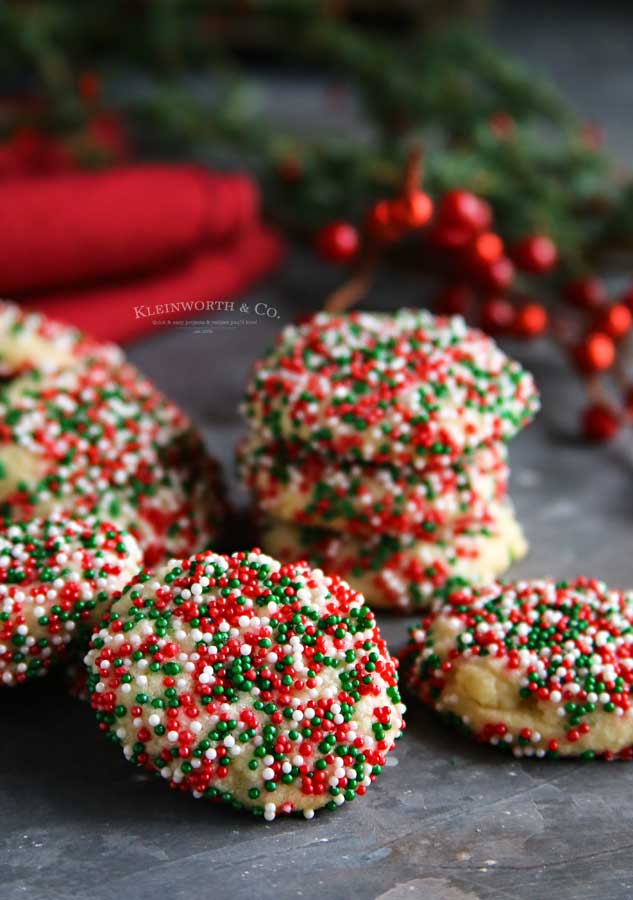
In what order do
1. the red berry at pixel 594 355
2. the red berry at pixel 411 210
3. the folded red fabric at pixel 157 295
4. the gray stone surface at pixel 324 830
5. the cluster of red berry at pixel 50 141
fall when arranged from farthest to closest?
1. the cluster of red berry at pixel 50 141
2. the folded red fabric at pixel 157 295
3. the red berry at pixel 594 355
4. the red berry at pixel 411 210
5. the gray stone surface at pixel 324 830

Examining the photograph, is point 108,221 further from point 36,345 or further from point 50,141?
point 36,345

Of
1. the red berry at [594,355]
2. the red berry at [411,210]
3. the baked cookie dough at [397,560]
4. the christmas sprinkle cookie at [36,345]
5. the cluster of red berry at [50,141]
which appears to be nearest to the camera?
the baked cookie dough at [397,560]

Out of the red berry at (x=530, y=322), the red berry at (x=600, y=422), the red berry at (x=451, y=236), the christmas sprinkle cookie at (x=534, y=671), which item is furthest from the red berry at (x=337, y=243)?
the christmas sprinkle cookie at (x=534, y=671)

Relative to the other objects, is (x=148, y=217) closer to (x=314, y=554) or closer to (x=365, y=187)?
(x=365, y=187)

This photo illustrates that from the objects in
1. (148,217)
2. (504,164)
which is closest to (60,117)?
(148,217)

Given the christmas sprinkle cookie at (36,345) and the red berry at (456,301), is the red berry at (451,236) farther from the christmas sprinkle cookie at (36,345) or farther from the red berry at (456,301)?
the christmas sprinkle cookie at (36,345)

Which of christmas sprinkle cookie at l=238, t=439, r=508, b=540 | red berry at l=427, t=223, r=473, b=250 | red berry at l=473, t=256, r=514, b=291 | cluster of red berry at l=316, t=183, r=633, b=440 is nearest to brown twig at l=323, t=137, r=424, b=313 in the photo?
cluster of red berry at l=316, t=183, r=633, b=440
